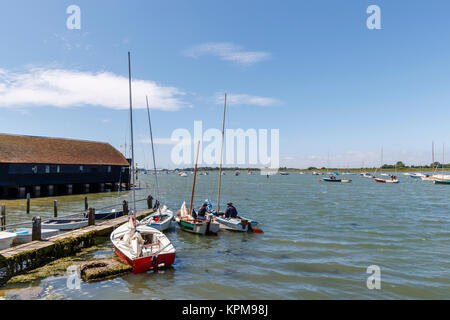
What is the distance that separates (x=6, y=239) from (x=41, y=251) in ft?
7.88

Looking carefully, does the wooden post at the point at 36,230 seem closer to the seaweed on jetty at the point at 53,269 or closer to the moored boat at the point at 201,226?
the seaweed on jetty at the point at 53,269

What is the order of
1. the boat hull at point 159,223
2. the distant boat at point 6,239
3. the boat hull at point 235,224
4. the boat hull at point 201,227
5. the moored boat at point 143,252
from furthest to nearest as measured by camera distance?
the boat hull at point 235,224 < the boat hull at point 159,223 < the boat hull at point 201,227 < the distant boat at point 6,239 < the moored boat at point 143,252

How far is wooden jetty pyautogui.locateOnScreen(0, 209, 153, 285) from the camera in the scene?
12156mm

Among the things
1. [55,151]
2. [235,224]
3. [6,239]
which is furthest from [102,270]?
[55,151]

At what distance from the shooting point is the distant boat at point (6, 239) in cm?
1434

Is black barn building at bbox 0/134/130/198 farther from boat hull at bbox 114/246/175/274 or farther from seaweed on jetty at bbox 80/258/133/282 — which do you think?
boat hull at bbox 114/246/175/274

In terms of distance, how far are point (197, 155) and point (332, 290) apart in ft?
51.5

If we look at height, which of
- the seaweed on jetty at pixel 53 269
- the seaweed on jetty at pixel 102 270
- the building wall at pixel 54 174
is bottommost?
the seaweed on jetty at pixel 53 269

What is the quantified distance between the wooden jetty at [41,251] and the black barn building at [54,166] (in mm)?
30487

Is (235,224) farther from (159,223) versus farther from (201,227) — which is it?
(159,223)

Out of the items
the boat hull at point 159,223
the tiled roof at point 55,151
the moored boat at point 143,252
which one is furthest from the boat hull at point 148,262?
the tiled roof at point 55,151

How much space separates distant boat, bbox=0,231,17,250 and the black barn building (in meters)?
30.9
